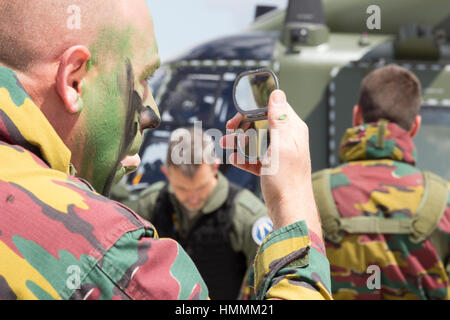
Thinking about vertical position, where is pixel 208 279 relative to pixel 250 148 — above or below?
below

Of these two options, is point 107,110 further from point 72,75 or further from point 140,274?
point 140,274

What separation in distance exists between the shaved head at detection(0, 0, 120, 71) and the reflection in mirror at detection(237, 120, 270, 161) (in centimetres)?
43

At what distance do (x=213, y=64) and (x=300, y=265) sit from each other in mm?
4025

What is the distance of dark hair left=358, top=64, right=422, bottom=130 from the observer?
123 inches

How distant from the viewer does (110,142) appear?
4.65 ft

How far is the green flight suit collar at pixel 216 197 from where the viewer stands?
393cm

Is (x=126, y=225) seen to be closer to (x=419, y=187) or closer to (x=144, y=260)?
(x=144, y=260)

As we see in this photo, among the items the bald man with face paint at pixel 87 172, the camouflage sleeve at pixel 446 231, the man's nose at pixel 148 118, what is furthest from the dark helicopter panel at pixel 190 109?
the bald man with face paint at pixel 87 172

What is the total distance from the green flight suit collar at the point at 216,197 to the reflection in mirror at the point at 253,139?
243 centimetres

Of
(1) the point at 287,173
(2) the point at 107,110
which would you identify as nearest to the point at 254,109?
(1) the point at 287,173

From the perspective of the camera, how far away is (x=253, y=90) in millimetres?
1561

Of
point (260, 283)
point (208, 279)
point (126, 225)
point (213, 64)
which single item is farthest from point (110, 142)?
point (213, 64)

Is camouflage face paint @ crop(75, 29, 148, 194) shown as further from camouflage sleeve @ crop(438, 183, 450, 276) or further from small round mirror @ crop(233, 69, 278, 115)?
camouflage sleeve @ crop(438, 183, 450, 276)

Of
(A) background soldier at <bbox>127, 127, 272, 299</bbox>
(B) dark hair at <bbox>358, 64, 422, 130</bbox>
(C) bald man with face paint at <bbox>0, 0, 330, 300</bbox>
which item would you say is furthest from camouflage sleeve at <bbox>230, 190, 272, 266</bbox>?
(C) bald man with face paint at <bbox>0, 0, 330, 300</bbox>
